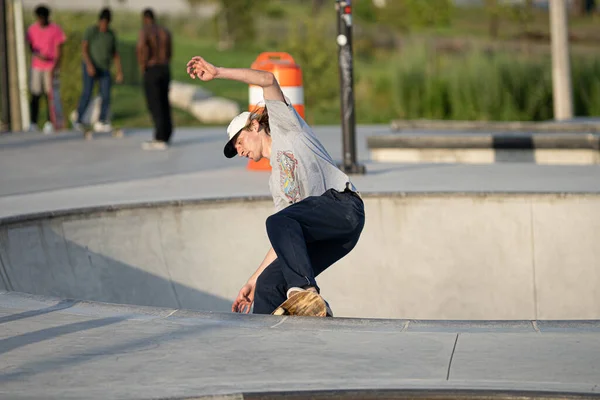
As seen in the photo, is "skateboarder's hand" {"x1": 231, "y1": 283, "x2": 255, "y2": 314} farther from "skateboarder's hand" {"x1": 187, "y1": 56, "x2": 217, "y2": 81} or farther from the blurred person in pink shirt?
the blurred person in pink shirt

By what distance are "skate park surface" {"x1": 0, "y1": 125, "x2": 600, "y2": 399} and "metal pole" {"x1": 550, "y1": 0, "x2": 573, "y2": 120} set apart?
4039 mm

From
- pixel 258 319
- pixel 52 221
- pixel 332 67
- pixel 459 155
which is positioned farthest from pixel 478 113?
pixel 258 319

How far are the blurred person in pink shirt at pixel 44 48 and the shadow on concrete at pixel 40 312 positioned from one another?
11875 millimetres

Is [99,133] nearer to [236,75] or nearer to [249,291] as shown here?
[249,291]

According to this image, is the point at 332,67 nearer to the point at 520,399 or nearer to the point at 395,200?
the point at 395,200

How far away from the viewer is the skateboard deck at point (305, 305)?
6234 mm

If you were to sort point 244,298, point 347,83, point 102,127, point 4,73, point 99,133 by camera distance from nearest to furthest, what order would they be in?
point 244,298 < point 347,83 < point 102,127 < point 99,133 < point 4,73

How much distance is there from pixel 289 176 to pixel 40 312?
1.54 metres

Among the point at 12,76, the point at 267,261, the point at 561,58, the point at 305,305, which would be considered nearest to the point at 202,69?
the point at 267,261

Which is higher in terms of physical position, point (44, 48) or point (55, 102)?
point (44, 48)

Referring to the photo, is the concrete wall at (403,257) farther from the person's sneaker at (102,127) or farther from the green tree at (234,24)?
the green tree at (234,24)

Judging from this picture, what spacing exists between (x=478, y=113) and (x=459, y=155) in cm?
780

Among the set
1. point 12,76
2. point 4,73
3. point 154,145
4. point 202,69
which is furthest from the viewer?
point 12,76

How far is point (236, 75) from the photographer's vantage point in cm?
654
